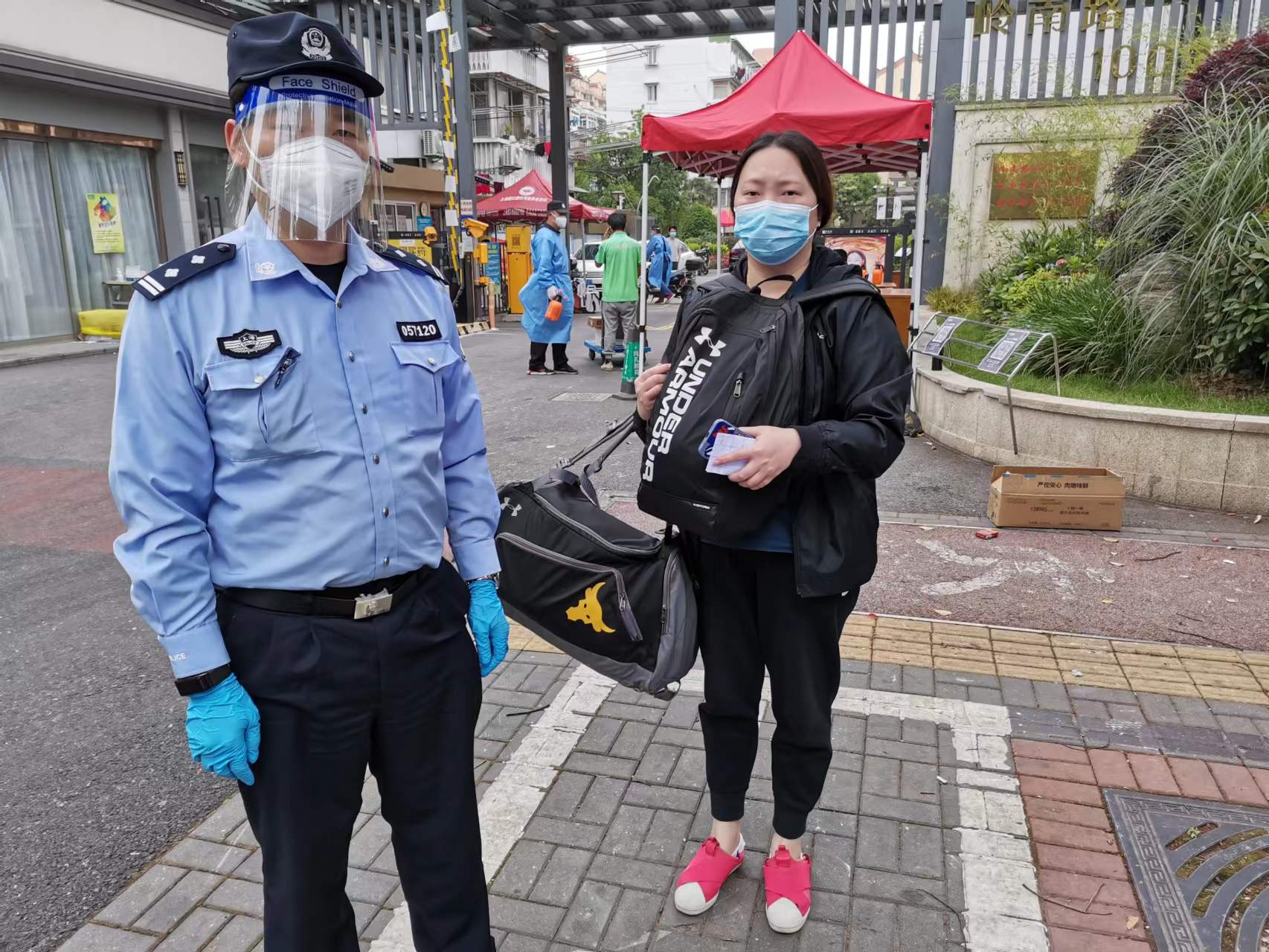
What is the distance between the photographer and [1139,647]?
4137mm

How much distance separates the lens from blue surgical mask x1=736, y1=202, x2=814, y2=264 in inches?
91.3

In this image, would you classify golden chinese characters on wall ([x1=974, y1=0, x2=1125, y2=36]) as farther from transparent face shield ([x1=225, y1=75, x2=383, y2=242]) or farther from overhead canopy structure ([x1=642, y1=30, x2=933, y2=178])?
transparent face shield ([x1=225, y1=75, x2=383, y2=242])

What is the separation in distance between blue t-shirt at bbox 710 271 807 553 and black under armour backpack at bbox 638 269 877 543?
0.19ft

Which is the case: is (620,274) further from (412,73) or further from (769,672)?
(412,73)

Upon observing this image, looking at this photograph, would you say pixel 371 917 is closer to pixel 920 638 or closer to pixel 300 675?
pixel 300 675

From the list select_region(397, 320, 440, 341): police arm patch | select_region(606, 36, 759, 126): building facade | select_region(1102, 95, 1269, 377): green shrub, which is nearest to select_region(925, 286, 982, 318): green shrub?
select_region(1102, 95, 1269, 377): green shrub

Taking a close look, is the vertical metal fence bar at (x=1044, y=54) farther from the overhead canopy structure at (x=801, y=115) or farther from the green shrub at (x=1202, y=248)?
the green shrub at (x=1202, y=248)

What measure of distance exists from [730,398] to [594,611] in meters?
0.72

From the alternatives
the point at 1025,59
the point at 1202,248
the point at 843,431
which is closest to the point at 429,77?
the point at 1025,59

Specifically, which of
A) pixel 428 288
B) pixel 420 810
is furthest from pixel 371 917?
pixel 428 288

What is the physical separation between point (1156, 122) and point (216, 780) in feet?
31.7

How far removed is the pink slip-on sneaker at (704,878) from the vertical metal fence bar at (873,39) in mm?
13163

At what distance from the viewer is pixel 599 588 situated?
8.27ft

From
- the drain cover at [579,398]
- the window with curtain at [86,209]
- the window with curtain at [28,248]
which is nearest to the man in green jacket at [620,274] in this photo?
the drain cover at [579,398]
